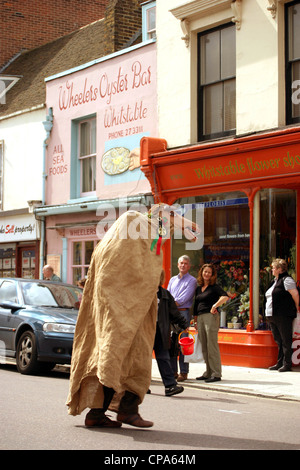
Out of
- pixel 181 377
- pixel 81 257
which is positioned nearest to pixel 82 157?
pixel 81 257

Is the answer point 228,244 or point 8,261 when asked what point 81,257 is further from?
point 228,244

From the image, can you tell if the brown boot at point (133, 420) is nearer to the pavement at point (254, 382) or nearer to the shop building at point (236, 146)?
the pavement at point (254, 382)

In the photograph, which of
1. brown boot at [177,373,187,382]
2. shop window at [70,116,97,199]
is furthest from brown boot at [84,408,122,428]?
shop window at [70,116,97,199]

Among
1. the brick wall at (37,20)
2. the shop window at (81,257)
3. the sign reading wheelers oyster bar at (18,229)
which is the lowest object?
the shop window at (81,257)

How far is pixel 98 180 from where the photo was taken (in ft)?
58.0

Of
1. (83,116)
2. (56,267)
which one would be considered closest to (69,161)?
(83,116)

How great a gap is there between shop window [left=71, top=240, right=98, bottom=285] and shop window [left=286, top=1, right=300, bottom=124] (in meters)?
6.33

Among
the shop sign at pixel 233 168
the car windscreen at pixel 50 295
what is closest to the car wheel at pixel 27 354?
the car windscreen at pixel 50 295

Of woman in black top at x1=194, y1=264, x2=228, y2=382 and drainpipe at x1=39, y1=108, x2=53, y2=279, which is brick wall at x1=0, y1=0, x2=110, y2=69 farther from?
woman in black top at x1=194, y1=264, x2=228, y2=382

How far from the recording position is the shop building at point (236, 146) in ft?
42.9

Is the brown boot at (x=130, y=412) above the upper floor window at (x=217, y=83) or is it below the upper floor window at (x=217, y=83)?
below

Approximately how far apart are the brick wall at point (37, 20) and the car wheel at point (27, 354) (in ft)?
47.9

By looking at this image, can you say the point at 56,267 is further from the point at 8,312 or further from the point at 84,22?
the point at 84,22

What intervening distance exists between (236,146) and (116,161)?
4307 mm
